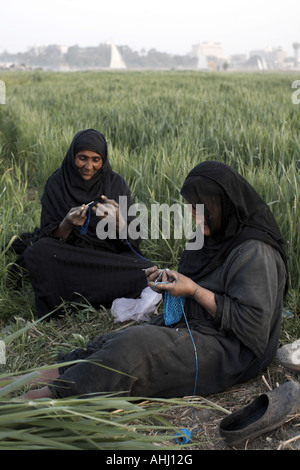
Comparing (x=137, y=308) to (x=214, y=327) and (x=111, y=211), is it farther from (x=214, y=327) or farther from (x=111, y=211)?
(x=214, y=327)

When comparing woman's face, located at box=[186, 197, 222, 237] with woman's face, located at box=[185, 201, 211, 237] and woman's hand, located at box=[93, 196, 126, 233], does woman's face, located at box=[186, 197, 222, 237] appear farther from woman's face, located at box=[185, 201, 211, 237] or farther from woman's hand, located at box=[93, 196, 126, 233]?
woman's hand, located at box=[93, 196, 126, 233]

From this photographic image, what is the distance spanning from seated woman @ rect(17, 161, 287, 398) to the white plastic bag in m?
0.63

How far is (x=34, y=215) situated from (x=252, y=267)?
2.31m

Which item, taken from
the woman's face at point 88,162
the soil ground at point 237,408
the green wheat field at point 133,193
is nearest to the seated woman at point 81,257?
the woman's face at point 88,162

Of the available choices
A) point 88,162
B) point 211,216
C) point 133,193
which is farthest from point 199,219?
point 133,193

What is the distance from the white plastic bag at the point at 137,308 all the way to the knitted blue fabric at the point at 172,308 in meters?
0.58

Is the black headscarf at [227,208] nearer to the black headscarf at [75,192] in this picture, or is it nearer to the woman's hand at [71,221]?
the woman's hand at [71,221]

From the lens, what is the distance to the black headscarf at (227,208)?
6.26ft

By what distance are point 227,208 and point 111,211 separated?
0.97m

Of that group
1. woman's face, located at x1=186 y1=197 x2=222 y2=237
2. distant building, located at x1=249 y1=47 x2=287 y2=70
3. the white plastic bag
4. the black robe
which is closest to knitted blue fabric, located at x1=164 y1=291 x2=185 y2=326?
the black robe

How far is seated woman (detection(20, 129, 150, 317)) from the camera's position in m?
2.96

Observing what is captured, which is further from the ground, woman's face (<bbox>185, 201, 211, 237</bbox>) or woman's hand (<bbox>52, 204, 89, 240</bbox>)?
woman's face (<bbox>185, 201, 211, 237</bbox>)

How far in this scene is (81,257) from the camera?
119 inches
